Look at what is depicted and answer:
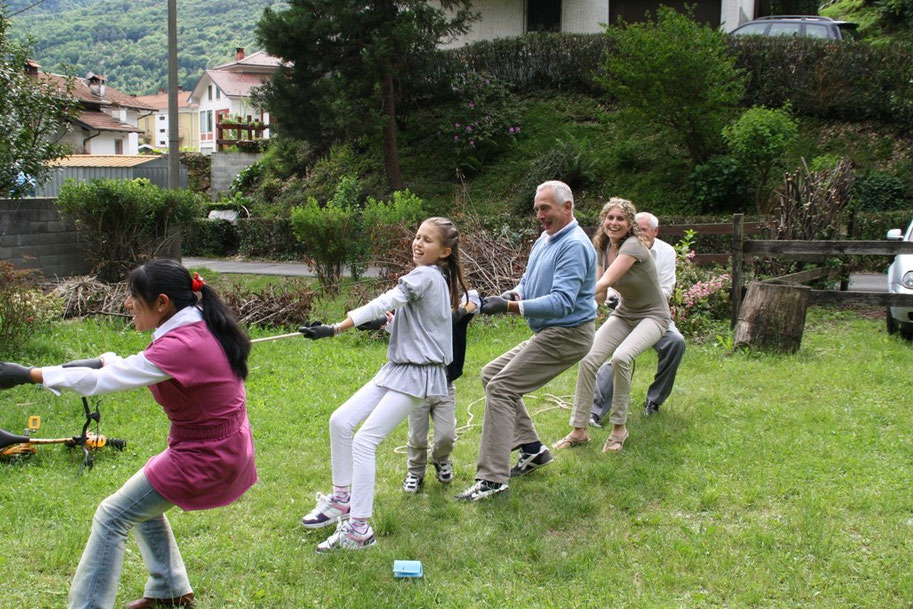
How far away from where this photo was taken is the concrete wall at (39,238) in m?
13.6

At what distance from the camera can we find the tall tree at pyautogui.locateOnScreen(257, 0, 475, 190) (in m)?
19.5

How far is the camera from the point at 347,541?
466 centimetres

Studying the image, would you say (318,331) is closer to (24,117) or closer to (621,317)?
(621,317)

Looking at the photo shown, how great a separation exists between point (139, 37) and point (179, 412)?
151 m

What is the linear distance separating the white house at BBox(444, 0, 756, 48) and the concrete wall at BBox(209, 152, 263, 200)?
27.7 ft

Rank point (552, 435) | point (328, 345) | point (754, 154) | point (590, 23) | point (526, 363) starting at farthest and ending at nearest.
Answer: point (590, 23), point (754, 154), point (328, 345), point (552, 435), point (526, 363)

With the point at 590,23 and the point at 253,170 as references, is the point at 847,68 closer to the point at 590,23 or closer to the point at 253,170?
the point at 590,23

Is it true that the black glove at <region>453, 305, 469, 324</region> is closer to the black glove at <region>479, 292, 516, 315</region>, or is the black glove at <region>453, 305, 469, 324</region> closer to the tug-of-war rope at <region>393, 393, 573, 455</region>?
the black glove at <region>479, 292, 516, 315</region>

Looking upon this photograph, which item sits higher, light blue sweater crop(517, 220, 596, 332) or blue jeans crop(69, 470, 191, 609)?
light blue sweater crop(517, 220, 596, 332)

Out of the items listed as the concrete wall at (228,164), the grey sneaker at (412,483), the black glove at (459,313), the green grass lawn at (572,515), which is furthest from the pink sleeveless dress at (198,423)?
the concrete wall at (228,164)

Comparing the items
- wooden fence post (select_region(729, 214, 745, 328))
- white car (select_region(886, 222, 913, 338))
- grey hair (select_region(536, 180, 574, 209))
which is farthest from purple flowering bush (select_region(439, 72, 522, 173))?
grey hair (select_region(536, 180, 574, 209))

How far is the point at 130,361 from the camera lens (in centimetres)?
347

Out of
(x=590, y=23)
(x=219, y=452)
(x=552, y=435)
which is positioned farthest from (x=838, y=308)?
(x=590, y=23)

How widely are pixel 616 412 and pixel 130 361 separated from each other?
12.7 feet
